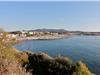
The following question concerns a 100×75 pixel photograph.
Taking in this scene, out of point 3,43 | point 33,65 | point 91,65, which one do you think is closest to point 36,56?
point 33,65

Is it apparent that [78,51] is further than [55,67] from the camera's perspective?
Yes

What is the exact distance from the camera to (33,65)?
25172 mm

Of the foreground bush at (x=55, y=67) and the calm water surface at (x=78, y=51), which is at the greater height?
the foreground bush at (x=55, y=67)

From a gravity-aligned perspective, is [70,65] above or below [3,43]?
below

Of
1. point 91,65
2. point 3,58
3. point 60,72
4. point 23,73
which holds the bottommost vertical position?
point 91,65

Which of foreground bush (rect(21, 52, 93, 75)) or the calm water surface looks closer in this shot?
foreground bush (rect(21, 52, 93, 75))

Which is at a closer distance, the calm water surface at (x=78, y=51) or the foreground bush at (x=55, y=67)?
the foreground bush at (x=55, y=67)

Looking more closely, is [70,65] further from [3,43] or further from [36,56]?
[3,43]

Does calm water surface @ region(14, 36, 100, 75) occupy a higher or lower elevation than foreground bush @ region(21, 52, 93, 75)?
lower

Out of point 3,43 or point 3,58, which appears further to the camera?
point 3,43

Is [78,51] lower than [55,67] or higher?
lower

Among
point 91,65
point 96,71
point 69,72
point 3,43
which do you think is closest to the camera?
point 3,43

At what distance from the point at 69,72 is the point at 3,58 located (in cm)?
1733

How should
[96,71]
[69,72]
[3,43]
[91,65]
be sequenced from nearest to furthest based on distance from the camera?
[3,43], [69,72], [96,71], [91,65]
